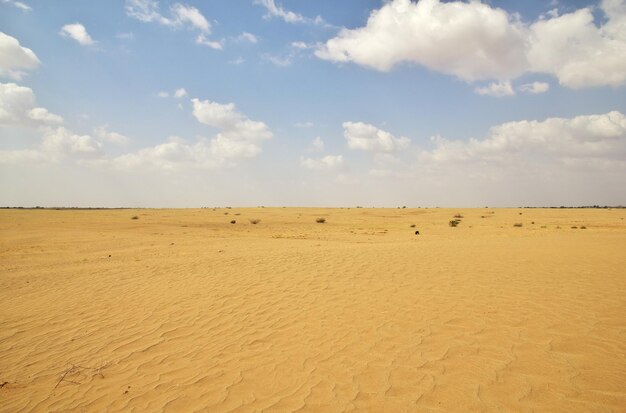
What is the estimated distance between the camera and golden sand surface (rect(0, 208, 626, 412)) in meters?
4.39

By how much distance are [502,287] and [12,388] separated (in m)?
9.50

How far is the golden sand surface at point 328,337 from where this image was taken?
4.39m

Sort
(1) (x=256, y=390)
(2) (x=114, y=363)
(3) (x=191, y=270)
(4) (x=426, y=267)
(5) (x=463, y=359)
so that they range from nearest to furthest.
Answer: (1) (x=256, y=390), (5) (x=463, y=359), (2) (x=114, y=363), (4) (x=426, y=267), (3) (x=191, y=270)

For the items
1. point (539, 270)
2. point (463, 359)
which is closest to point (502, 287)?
point (539, 270)

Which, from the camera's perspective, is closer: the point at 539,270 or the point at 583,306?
the point at 583,306

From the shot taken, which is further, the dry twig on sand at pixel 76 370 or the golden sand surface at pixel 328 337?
the dry twig on sand at pixel 76 370

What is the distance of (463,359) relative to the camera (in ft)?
16.4

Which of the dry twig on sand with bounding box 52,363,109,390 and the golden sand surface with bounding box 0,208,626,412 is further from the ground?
the golden sand surface with bounding box 0,208,626,412

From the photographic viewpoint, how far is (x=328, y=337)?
6.12 meters

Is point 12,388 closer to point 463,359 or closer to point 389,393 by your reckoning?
point 389,393

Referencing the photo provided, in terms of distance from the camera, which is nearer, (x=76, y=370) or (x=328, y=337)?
(x=76, y=370)

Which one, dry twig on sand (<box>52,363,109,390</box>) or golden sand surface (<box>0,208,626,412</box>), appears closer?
golden sand surface (<box>0,208,626,412</box>)

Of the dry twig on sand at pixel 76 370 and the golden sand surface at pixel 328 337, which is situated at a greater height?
the golden sand surface at pixel 328 337

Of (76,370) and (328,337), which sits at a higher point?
(328,337)
